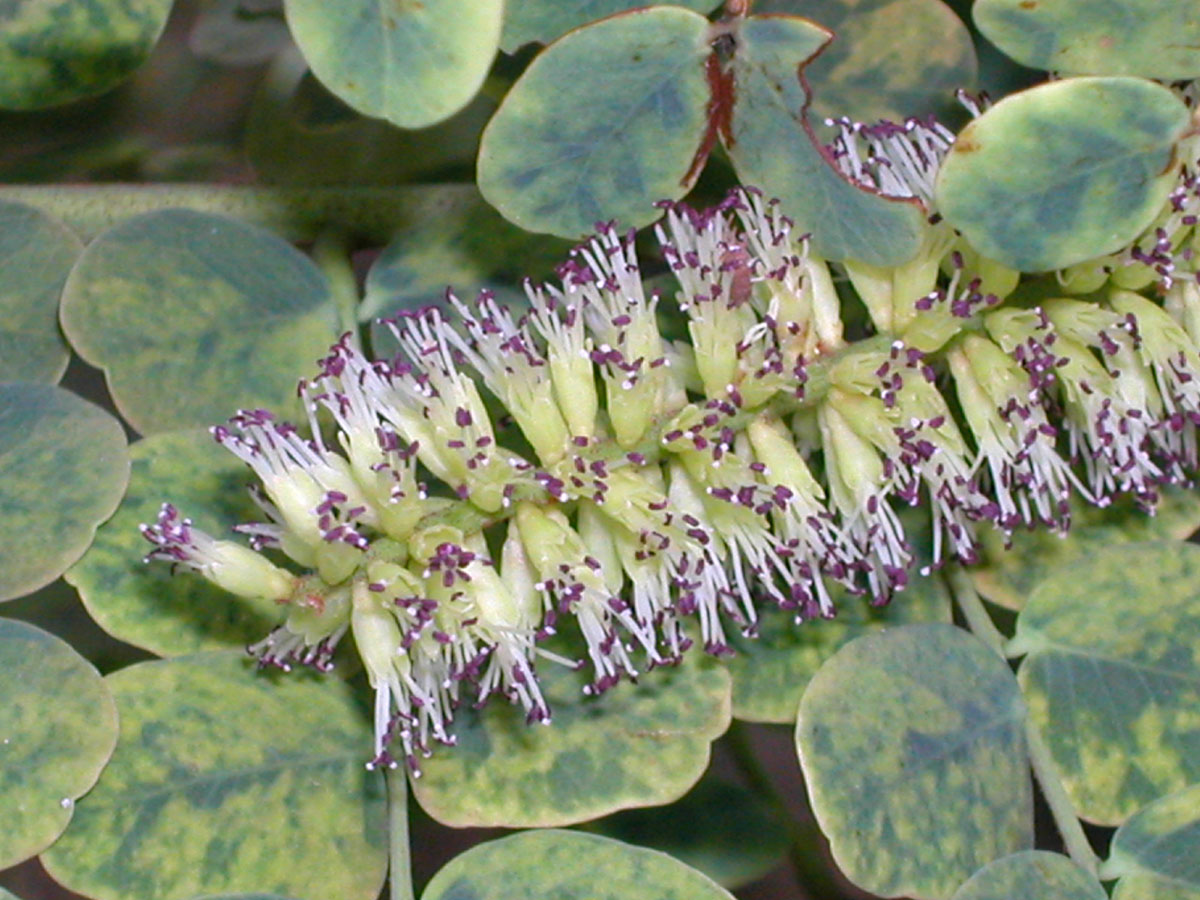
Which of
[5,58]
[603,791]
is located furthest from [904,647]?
[5,58]

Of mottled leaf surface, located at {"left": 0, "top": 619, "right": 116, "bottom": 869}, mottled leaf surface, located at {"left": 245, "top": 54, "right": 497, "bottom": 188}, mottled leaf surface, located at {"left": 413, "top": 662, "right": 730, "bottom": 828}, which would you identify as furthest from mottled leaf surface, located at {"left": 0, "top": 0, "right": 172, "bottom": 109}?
mottled leaf surface, located at {"left": 413, "top": 662, "right": 730, "bottom": 828}

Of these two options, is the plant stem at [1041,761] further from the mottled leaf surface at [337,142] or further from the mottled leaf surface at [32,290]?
the mottled leaf surface at [32,290]

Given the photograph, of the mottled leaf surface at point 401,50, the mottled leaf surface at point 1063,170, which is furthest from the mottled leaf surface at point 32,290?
the mottled leaf surface at point 1063,170

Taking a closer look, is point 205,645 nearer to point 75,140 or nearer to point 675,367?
point 675,367

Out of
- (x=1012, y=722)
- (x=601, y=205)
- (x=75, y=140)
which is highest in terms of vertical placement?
(x=601, y=205)

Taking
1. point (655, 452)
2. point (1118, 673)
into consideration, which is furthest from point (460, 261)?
point (1118, 673)

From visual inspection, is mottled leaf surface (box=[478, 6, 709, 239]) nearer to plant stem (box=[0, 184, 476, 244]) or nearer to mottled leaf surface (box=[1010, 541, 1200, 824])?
plant stem (box=[0, 184, 476, 244])
